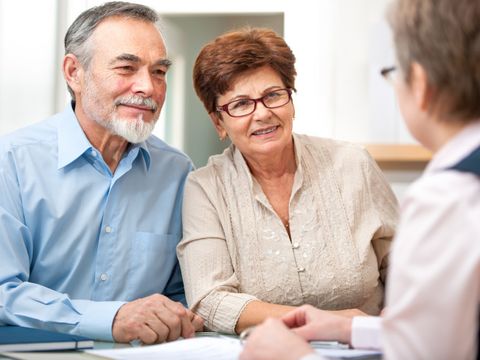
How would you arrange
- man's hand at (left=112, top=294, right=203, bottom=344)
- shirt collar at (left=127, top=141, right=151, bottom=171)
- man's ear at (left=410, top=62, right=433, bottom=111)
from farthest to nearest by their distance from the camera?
→ shirt collar at (left=127, top=141, right=151, bottom=171), man's hand at (left=112, top=294, right=203, bottom=344), man's ear at (left=410, top=62, right=433, bottom=111)

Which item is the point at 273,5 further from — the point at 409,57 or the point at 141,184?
the point at 409,57

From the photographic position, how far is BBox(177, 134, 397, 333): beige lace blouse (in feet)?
6.12

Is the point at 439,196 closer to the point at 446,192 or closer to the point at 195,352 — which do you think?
the point at 446,192

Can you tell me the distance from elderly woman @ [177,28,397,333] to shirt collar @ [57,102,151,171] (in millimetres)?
192

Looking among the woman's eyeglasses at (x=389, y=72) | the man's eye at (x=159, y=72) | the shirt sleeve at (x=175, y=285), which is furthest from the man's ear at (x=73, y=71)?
the woman's eyeglasses at (x=389, y=72)

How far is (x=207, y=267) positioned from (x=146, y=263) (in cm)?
23

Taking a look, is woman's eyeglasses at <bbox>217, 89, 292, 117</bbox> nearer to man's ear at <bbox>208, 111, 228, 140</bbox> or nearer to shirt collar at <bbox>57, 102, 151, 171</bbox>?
man's ear at <bbox>208, 111, 228, 140</bbox>

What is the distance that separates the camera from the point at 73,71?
214 cm

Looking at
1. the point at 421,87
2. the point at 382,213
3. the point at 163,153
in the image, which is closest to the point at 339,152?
the point at 382,213

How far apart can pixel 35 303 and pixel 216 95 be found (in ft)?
2.30

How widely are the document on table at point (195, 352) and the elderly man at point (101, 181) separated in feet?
1.75

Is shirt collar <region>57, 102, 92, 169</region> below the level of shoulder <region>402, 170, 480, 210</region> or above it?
below

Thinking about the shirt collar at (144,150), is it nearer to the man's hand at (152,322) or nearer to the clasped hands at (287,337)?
the man's hand at (152,322)

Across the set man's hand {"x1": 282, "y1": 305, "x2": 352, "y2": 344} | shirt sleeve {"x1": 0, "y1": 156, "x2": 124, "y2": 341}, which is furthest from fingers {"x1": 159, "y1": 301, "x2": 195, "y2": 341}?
man's hand {"x1": 282, "y1": 305, "x2": 352, "y2": 344}
